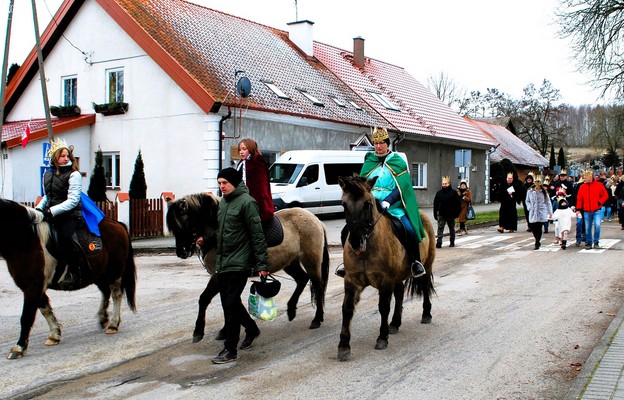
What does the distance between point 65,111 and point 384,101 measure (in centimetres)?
1556

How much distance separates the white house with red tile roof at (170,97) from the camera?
867 inches

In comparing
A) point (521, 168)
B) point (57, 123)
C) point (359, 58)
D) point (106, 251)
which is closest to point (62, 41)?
point (57, 123)

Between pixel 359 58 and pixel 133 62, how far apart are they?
16.2m

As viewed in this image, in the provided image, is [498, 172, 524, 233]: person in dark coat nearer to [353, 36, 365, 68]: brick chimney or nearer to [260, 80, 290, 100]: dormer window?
[260, 80, 290, 100]: dormer window

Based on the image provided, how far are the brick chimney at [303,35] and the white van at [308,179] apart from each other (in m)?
10.3

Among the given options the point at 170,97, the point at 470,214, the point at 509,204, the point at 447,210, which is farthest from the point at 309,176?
the point at 509,204

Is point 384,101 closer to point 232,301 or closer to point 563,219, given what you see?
point 563,219

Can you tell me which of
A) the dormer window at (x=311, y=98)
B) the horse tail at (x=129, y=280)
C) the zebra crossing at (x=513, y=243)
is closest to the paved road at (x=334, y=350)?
the horse tail at (x=129, y=280)

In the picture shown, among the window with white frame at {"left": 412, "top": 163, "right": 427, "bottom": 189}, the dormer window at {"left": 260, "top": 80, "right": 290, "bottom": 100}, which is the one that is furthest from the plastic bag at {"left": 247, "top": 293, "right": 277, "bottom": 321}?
the window with white frame at {"left": 412, "top": 163, "right": 427, "bottom": 189}

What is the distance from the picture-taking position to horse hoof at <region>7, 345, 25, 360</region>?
6.41 meters

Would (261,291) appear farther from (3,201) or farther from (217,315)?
(3,201)

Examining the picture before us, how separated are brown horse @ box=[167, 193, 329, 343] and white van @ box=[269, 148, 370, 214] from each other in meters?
13.4

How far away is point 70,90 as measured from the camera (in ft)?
85.3

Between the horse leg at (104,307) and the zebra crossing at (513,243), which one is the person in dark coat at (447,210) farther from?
the horse leg at (104,307)
